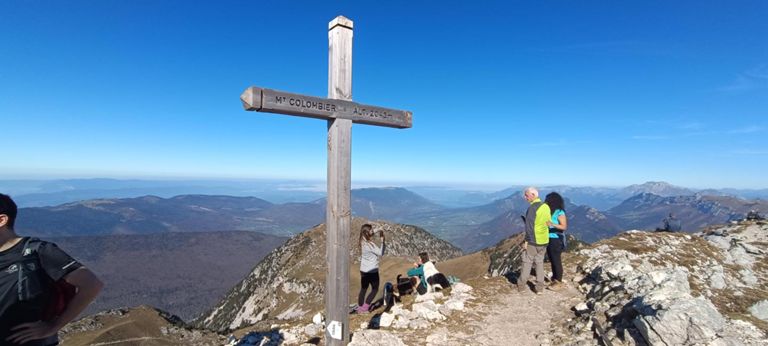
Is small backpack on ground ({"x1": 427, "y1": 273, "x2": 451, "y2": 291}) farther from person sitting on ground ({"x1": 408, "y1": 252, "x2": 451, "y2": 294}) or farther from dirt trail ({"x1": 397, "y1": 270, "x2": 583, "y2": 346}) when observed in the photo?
dirt trail ({"x1": 397, "y1": 270, "x2": 583, "y2": 346})

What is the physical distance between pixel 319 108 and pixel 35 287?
4781 mm

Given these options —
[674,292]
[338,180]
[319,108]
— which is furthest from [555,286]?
[319,108]

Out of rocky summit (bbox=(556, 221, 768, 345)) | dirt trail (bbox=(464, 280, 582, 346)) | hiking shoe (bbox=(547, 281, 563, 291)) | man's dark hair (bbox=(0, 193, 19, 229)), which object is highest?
man's dark hair (bbox=(0, 193, 19, 229))

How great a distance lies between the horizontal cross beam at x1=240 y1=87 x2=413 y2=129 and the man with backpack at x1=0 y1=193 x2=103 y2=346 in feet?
10.6

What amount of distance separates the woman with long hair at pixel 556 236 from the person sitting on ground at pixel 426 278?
4.00 metres

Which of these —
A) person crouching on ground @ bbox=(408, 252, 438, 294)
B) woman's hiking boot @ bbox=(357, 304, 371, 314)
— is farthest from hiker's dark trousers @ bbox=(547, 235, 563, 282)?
woman's hiking boot @ bbox=(357, 304, 371, 314)

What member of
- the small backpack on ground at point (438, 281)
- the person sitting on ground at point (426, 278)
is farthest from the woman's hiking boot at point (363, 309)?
the small backpack on ground at point (438, 281)

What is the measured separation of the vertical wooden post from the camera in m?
7.74

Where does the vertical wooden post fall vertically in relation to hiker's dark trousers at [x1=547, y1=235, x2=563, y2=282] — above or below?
above

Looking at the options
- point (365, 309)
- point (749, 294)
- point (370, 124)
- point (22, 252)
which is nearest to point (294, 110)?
point (370, 124)

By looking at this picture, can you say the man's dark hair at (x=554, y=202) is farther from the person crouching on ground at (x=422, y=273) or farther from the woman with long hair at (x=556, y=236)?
the person crouching on ground at (x=422, y=273)

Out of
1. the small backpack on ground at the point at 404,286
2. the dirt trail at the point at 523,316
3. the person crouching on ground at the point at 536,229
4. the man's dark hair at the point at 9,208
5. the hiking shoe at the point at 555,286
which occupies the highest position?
the man's dark hair at the point at 9,208

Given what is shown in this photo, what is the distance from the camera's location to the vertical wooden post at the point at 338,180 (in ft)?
25.4

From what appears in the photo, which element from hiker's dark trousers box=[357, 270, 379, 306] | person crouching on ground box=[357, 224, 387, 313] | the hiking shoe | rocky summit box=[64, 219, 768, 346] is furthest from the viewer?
the hiking shoe
